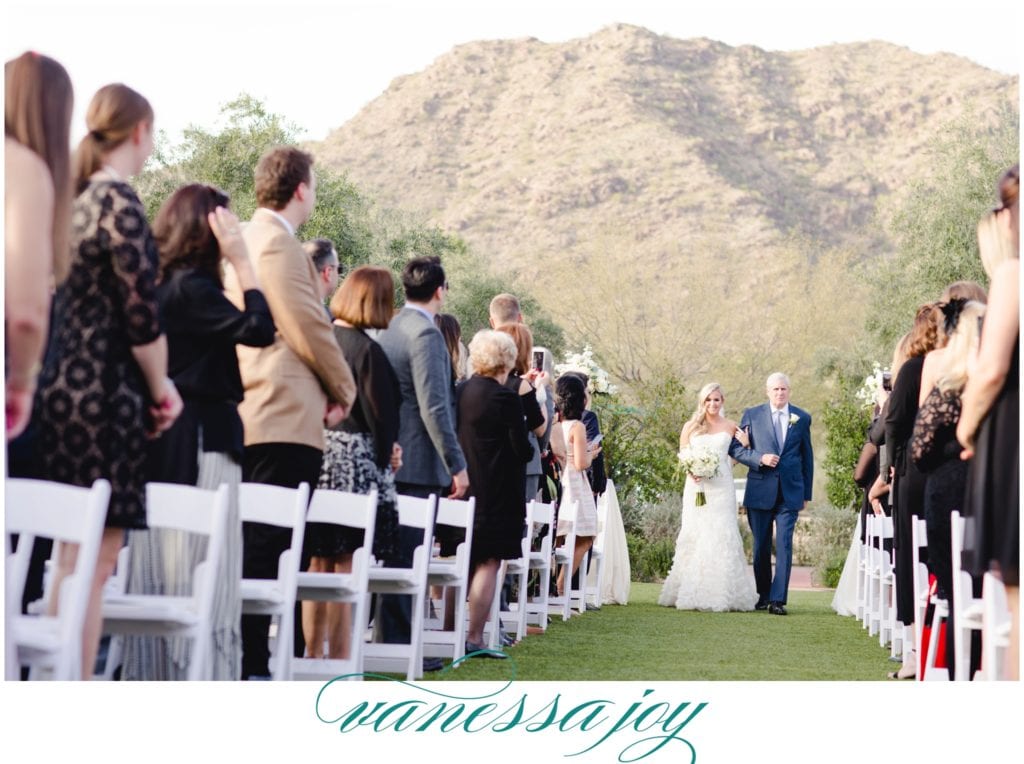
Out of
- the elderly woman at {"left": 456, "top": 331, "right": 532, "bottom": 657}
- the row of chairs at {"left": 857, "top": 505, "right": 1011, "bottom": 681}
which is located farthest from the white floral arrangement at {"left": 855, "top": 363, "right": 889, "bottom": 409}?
the elderly woman at {"left": 456, "top": 331, "right": 532, "bottom": 657}

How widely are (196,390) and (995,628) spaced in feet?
8.61

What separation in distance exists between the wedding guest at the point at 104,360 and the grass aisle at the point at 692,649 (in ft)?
10.1

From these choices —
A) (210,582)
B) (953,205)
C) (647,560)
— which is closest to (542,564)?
(210,582)

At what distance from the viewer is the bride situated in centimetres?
1180

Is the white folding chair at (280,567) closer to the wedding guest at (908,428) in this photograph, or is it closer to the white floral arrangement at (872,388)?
the wedding guest at (908,428)

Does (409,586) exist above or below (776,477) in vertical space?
below

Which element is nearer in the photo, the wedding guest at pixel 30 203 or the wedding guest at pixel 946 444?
the wedding guest at pixel 30 203

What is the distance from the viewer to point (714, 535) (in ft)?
38.8

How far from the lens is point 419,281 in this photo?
21.5 ft

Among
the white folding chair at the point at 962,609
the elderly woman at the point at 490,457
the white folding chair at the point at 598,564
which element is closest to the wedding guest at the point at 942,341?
the white folding chair at the point at 962,609

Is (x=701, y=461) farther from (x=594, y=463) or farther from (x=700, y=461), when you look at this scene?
(x=594, y=463)

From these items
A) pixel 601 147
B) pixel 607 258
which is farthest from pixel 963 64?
pixel 607 258

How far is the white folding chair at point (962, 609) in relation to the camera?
16.3ft

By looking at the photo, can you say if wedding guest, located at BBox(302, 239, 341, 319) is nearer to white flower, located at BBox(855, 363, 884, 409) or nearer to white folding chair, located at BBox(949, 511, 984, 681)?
white folding chair, located at BBox(949, 511, 984, 681)
